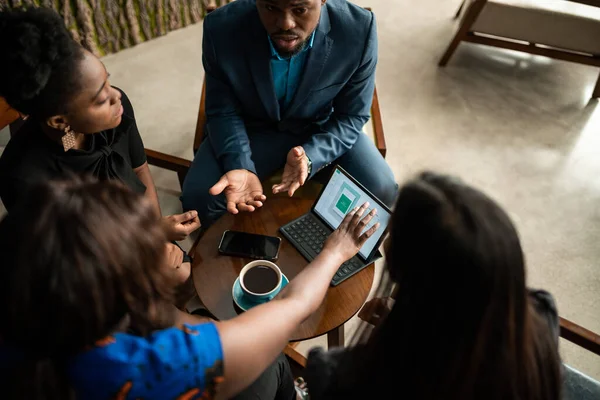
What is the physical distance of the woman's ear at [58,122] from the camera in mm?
1068

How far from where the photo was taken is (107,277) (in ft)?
2.00

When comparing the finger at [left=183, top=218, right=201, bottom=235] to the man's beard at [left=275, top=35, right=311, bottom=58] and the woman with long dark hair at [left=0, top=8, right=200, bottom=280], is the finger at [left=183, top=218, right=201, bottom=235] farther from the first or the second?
the man's beard at [left=275, top=35, right=311, bottom=58]

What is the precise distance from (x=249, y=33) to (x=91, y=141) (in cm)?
59

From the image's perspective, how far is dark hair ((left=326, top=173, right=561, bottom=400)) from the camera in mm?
535

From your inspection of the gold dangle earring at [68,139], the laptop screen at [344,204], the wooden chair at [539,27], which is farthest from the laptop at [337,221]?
the wooden chair at [539,27]

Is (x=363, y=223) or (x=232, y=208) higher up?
(x=363, y=223)

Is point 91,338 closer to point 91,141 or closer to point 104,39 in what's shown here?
point 91,141

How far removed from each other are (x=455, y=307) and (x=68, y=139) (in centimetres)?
105

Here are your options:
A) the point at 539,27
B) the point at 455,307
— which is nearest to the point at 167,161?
the point at 455,307

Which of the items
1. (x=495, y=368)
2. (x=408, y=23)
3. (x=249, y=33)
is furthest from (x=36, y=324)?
(x=408, y=23)

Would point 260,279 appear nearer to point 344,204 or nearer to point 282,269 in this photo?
point 282,269

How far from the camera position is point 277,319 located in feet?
2.84

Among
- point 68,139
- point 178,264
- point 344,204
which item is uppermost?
point 68,139

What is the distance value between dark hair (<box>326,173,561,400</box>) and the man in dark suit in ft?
2.61
